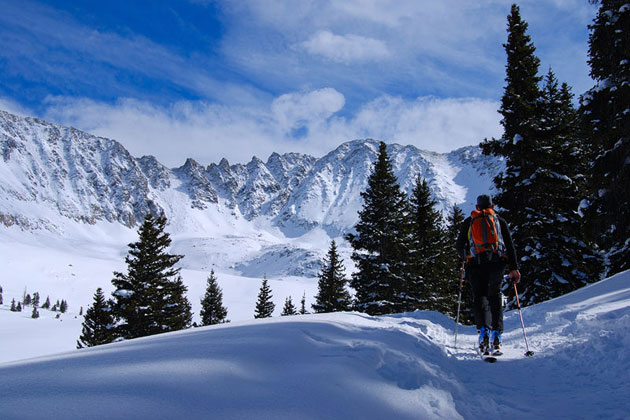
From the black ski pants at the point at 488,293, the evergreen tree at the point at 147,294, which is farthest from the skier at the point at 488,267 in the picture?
the evergreen tree at the point at 147,294

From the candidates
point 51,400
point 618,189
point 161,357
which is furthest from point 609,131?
point 51,400

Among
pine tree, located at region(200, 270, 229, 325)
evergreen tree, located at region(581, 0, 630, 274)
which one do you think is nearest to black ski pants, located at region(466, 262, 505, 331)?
evergreen tree, located at region(581, 0, 630, 274)

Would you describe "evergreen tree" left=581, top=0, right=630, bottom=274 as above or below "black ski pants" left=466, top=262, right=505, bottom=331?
above

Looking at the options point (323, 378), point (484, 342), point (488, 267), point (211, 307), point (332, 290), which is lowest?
point (323, 378)

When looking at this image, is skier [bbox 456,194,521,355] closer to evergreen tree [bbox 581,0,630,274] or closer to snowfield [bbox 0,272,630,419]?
snowfield [bbox 0,272,630,419]

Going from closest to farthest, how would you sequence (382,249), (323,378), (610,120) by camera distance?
1. (323,378)
2. (610,120)
3. (382,249)

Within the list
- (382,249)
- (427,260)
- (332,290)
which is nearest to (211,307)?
(332,290)

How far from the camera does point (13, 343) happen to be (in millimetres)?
79375

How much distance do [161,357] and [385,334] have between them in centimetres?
342

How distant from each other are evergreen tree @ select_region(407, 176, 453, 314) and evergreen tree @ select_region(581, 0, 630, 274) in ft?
35.8

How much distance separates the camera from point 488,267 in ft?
21.0

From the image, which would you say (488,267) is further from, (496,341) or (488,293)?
(496,341)

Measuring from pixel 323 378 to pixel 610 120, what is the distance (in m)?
11.9

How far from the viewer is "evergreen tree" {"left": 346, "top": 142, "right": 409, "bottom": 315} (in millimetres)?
21109
